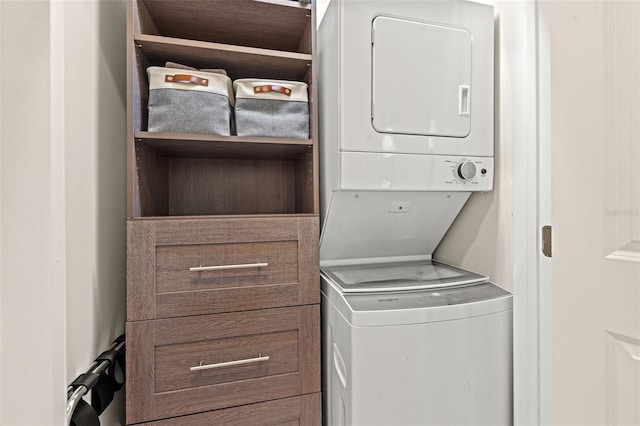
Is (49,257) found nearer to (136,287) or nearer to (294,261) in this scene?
(136,287)

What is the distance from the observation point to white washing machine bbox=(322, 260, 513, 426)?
970mm

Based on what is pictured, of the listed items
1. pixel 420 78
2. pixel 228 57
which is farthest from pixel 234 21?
pixel 420 78

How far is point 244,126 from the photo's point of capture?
120 cm

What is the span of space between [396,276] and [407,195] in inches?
14.4

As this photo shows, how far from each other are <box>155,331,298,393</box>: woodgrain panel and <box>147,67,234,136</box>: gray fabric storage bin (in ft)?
2.66

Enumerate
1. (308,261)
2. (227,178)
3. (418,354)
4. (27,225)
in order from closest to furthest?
(27,225) < (418,354) < (308,261) < (227,178)

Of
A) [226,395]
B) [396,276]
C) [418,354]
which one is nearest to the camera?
[418,354]

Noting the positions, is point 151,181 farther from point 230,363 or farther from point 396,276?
point 396,276

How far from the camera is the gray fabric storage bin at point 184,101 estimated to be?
1.10 metres

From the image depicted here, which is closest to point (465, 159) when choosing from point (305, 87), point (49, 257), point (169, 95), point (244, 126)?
point (305, 87)

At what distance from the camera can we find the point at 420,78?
1232 mm

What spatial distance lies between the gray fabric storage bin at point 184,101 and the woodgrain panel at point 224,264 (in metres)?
0.45

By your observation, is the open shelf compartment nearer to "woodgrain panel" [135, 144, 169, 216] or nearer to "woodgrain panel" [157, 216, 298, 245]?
"woodgrain panel" [135, 144, 169, 216]

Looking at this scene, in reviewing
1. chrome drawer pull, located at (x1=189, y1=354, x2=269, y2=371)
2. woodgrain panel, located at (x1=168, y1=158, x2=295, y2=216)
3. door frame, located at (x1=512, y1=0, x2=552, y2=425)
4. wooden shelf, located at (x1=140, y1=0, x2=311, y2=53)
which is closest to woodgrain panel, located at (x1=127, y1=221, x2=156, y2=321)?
chrome drawer pull, located at (x1=189, y1=354, x2=269, y2=371)
